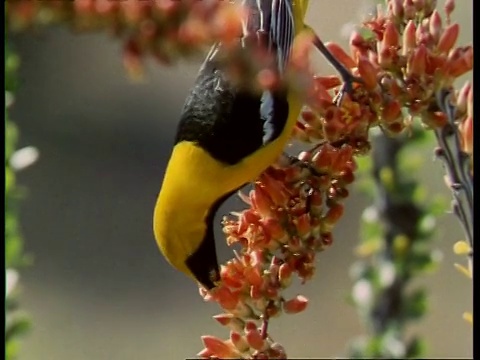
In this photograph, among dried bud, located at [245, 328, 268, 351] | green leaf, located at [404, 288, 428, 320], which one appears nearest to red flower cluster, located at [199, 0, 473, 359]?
dried bud, located at [245, 328, 268, 351]

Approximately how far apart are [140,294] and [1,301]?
0.46ft

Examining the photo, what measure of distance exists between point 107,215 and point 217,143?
0.15 metres

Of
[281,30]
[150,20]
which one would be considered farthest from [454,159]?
[150,20]

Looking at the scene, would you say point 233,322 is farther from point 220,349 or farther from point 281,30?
point 281,30

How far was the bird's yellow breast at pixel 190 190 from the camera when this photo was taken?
0.81m

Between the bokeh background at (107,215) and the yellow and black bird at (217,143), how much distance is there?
2 centimetres

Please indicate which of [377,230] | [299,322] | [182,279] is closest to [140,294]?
[182,279]

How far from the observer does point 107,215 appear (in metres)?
0.88

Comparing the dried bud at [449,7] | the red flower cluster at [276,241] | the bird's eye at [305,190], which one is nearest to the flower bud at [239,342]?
the red flower cluster at [276,241]

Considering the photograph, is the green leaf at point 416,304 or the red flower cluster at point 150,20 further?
the green leaf at point 416,304

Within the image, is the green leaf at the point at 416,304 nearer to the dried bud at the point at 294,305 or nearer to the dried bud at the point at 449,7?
the dried bud at the point at 294,305

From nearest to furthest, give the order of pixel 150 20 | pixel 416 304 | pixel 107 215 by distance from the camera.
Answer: pixel 150 20 < pixel 107 215 < pixel 416 304

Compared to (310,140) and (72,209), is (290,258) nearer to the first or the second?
(310,140)

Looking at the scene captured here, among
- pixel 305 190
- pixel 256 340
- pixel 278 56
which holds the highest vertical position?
pixel 278 56
